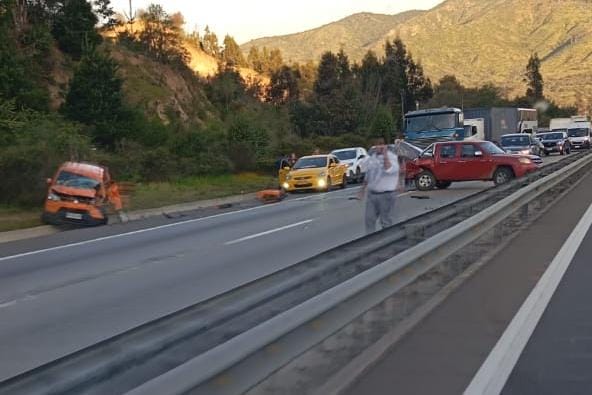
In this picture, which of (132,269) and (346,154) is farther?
(346,154)

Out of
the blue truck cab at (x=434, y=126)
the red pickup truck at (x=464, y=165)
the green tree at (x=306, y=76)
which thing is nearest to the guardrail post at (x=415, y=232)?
the red pickup truck at (x=464, y=165)

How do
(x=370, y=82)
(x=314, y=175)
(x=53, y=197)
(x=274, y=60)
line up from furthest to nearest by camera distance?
(x=274, y=60)
(x=370, y=82)
(x=314, y=175)
(x=53, y=197)

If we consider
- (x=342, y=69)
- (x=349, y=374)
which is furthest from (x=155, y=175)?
(x=342, y=69)

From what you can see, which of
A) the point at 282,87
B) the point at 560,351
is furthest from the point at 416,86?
the point at 560,351

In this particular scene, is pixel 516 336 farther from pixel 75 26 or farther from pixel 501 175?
pixel 75 26

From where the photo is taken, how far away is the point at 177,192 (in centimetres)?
2995

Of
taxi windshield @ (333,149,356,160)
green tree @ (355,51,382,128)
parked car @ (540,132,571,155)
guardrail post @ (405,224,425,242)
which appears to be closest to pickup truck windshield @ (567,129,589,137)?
parked car @ (540,132,571,155)

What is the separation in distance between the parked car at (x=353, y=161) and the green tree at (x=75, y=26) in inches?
1075

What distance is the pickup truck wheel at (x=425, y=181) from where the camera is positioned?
91.9 feet

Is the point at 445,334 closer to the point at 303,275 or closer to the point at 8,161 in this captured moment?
the point at 303,275

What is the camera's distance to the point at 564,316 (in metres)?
7.66

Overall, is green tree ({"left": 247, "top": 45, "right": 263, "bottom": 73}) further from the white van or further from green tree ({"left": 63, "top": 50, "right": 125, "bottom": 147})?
green tree ({"left": 63, "top": 50, "right": 125, "bottom": 147})

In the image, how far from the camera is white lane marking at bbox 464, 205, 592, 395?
5.60 meters

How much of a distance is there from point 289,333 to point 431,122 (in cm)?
3520
